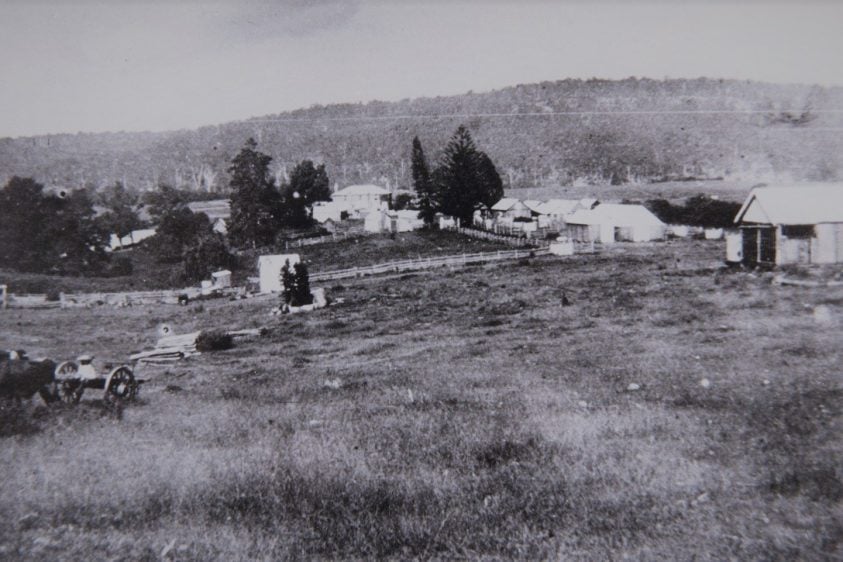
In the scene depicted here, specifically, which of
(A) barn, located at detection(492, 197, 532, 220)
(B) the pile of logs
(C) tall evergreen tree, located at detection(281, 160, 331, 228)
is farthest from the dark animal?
(A) barn, located at detection(492, 197, 532, 220)

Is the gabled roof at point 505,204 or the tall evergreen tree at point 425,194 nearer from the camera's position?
the tall evergreen tree at point 425,194

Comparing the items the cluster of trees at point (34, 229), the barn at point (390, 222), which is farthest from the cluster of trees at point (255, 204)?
the cluster of trees at point (34, 229)

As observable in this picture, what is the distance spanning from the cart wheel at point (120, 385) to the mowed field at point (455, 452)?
26cm

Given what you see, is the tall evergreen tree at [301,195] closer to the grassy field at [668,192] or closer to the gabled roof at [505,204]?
the gabled roof at [505,204]

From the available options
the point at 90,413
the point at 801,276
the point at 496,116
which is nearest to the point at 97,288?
the point at 90,413

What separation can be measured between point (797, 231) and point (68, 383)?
2658 centimetres

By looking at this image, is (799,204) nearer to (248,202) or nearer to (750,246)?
(750,246)

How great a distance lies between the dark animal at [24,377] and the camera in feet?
24.7

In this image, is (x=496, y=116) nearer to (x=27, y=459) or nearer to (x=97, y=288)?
(x=97, y=288)

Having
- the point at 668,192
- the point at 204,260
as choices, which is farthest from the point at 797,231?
the point at 668,192

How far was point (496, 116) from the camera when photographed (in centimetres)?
13962

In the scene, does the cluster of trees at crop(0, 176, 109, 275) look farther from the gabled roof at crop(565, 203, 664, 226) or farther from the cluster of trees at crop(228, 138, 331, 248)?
the gabled roof at crop(565, 203, 664, 226)

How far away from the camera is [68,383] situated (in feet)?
28.0

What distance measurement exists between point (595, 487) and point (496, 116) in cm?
14237
